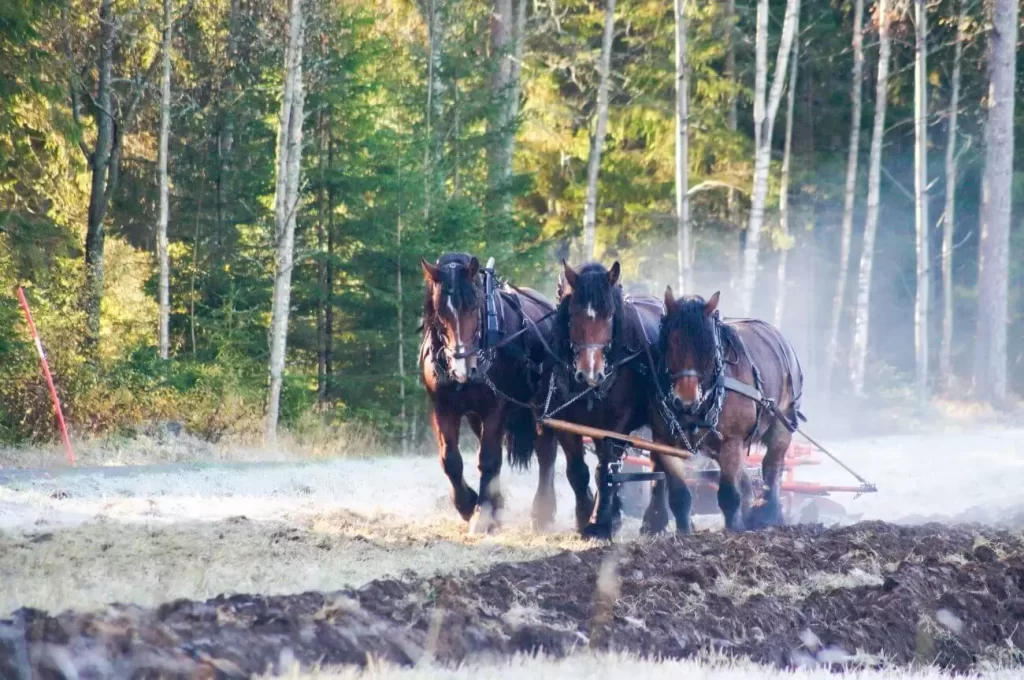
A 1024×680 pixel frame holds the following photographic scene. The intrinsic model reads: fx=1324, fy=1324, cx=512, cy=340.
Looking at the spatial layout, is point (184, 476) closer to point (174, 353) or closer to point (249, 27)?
point (174, 353)

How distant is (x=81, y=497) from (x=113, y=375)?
21.4 ft

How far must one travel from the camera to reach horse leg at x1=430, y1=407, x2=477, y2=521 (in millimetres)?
11828

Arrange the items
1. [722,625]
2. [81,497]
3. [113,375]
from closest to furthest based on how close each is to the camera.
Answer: [722,625] → [81,497] → [113,375]

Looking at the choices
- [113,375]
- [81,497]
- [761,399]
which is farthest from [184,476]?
[761,399]

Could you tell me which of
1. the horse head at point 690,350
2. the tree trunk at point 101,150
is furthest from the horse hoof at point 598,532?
the tree trunk at point 101,150

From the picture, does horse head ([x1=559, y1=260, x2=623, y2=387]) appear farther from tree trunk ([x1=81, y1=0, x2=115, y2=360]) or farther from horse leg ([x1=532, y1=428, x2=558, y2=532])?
tree trunk ([x1=81, y1=0, x2=115, y2=360])

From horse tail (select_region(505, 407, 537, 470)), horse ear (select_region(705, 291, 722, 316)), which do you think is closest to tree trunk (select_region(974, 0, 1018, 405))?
horse tail (select_region(505, 407, 537, 470))

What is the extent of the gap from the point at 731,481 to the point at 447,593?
4.88 metres

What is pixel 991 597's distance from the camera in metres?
8.11

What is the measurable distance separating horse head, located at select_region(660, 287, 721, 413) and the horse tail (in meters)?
1.92

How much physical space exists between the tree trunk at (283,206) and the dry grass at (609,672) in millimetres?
13207

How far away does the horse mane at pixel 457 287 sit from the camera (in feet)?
36.0

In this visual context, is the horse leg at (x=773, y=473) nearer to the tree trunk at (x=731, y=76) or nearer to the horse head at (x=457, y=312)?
the horse head at (x=457, y=312)

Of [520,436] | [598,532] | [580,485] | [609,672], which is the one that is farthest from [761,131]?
[609,672]
